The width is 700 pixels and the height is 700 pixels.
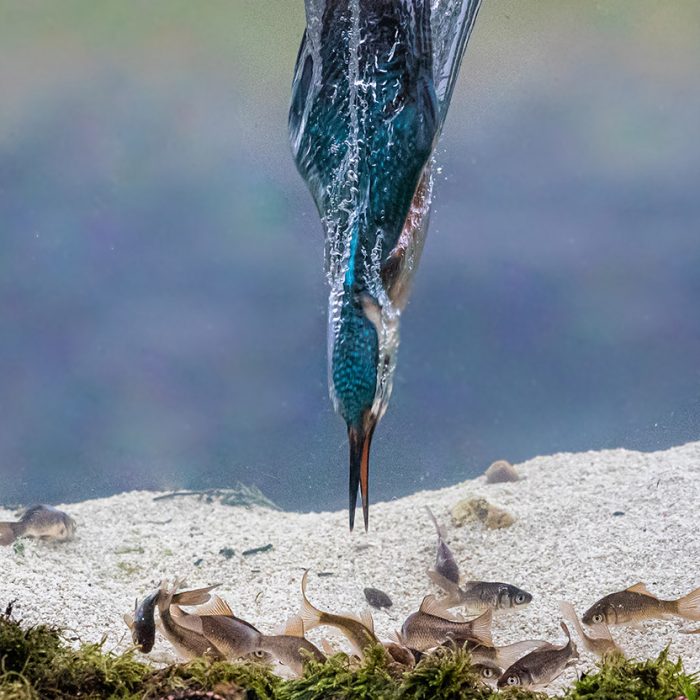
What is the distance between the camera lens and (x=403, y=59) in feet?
6.43

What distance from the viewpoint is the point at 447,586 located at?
107 inches

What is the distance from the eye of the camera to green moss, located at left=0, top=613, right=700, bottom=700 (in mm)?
1470

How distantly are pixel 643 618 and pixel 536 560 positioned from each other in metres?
0.91

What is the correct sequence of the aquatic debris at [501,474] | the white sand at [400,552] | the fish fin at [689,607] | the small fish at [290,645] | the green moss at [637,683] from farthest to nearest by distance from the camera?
the aquatic debris at [501,474] → the white sand at [400,552] → the fish fin at [689,607] → the small fish at [290,645] → the green moss at [637,683]

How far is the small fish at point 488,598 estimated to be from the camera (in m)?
2.41

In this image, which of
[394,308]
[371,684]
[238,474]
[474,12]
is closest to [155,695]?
[371,684]

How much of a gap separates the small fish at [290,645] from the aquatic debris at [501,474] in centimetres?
223

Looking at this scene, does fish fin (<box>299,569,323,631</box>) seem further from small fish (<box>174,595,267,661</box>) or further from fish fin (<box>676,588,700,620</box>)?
fish fin (<box>676,588,700,620</box>)

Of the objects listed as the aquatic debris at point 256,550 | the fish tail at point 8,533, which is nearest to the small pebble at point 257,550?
the aquatic debris at point 256,550

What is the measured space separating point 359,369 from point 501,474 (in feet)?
8.14

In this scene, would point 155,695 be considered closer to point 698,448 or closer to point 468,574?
point 468,574

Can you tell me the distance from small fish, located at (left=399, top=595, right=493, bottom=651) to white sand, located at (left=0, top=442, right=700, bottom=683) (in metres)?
0.36

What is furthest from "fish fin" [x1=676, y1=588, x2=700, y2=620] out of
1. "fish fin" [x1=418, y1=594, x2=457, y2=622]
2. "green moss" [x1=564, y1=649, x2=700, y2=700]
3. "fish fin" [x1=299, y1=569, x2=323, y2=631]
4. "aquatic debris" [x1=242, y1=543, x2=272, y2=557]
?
"aquatic debris" [x1=242, y1=543, x2=272, y2=557]

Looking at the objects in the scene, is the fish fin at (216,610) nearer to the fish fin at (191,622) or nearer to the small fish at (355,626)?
the fish fin at (191,622)
